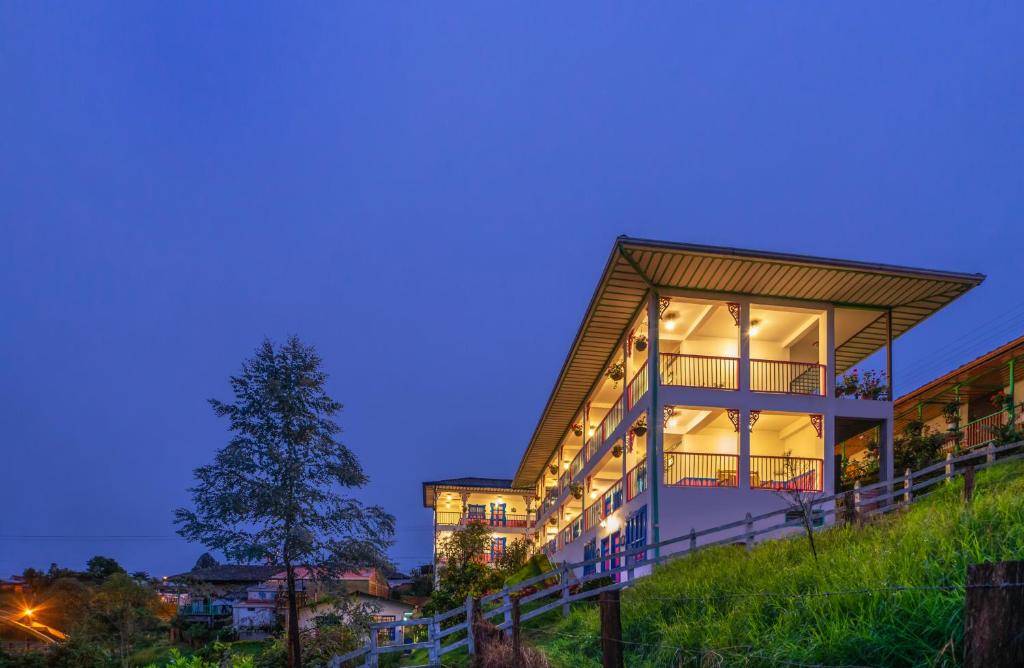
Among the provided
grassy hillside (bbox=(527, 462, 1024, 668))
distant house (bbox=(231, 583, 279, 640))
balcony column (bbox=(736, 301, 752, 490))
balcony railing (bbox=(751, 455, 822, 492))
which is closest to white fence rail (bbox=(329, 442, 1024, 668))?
Answer: balcony railing (bbox=(751, 455, 822, 492))

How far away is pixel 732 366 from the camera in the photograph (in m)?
21.6

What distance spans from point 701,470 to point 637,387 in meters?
2.72

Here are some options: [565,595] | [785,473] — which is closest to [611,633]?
[565,595]

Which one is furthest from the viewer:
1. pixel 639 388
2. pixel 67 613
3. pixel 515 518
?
pixel 515 518

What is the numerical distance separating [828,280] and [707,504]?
5991 mm

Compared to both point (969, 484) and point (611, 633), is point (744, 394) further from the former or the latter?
point (611, 633)

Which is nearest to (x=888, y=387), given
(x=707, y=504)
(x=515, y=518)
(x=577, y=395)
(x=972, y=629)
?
(x=707, y=504)

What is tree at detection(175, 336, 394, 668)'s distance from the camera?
1886 centimetres

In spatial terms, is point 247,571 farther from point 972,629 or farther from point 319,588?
point 972,629

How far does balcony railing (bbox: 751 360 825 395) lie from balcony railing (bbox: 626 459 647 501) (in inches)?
137

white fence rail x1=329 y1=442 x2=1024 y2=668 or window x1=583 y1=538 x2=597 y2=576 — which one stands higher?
white fence rail x1=329 y1=442 x2=1024 y2=668

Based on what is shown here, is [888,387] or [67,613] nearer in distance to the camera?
[888,387]

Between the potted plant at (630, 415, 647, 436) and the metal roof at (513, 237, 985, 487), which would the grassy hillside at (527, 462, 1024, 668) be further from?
the potted plant at (630, 415, 647, 436)

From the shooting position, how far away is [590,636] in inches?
418
